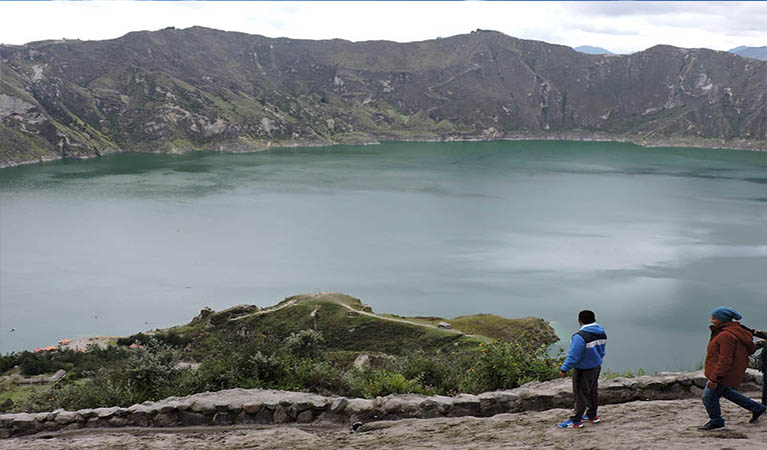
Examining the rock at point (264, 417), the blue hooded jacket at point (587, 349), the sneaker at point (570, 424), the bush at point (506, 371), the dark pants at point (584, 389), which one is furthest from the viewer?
the bush at point (506, 371)

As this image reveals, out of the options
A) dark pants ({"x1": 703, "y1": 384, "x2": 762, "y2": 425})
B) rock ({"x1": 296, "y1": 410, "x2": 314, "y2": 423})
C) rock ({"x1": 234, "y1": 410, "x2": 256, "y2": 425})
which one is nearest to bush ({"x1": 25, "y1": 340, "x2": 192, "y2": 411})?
rock ({"x1": 234, "y1": 410, "x2": 256, "y2": 425})

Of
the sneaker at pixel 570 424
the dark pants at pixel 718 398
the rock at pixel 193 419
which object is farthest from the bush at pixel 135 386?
the dark pants at pixel 718 398

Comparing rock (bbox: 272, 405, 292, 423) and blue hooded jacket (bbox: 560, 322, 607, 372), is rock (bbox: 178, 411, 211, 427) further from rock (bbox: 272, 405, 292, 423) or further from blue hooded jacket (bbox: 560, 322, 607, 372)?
blue hooded jacket (bbox: 560, 322, 607, 372)

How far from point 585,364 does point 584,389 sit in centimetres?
51

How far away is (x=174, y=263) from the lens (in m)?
66.9

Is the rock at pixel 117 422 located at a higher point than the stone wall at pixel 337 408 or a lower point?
lower

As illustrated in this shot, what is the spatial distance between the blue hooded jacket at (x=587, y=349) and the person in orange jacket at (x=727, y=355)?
1.66m

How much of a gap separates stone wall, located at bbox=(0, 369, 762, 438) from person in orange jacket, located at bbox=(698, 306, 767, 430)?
9.81 ft

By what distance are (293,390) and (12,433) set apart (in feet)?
19.8

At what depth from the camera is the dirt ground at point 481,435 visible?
9.43 metres

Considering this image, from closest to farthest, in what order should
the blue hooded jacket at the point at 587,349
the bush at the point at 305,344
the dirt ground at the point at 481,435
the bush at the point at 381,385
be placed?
the dirt ground at the point at 481,435
the blue hooded jacket at the point at 587,349
the bush at the point at 381,385
the bush at the point at 305,344

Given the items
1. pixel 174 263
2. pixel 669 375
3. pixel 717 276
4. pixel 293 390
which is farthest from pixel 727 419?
pixel 174 263

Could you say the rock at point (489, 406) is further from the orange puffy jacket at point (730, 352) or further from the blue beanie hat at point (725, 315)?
the blue beanie hat at point (725, 315)

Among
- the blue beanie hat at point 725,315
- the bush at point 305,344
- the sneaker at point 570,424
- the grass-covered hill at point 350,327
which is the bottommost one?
the grass-covered hill at point 350,327
